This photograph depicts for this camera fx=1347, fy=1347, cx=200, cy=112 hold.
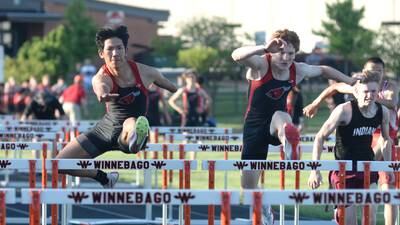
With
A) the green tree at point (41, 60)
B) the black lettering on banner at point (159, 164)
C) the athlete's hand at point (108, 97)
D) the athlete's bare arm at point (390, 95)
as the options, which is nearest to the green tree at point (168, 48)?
the green tree at point (41, 60)

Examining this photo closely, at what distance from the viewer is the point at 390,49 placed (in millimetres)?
43469

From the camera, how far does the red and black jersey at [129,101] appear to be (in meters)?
12.2

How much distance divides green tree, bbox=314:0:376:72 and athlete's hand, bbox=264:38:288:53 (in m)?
33.5

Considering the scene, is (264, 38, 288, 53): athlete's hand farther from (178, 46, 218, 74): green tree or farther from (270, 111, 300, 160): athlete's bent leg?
(178, 46, 218, 74): green tree

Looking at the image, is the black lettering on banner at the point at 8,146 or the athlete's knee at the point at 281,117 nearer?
the athlete's knee at the point at 281,117

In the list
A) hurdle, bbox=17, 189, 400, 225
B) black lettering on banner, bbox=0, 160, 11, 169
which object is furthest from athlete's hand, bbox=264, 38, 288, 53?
hurdle, bbox=17, 189, 400, 225

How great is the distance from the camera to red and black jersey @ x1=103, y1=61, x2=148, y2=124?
479 inches

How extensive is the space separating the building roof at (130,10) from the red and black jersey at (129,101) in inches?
2124

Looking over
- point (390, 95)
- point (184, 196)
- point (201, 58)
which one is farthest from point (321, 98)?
point (201, 58)

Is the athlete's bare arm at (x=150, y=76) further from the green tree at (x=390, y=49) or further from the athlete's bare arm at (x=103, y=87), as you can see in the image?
the green tree at (x=390, y=49)

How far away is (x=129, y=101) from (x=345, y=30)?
35.2 meters

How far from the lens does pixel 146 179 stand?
16234 mm

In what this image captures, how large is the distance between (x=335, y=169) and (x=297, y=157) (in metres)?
A: 0.60

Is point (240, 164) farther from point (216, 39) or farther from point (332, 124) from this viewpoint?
Result: point (216, 39)
